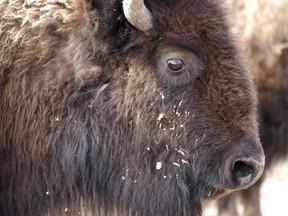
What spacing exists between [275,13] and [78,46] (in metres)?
2.80

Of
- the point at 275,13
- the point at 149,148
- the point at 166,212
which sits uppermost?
the point at 149,148

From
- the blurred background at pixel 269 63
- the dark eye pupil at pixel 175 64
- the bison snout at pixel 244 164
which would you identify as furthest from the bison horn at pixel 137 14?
the blurred background at pixel 269 63

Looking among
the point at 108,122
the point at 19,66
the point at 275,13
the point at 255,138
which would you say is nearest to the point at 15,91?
the point at 19,66

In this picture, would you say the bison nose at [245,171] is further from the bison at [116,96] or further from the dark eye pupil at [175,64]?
the dark eye pupil at [175,64]

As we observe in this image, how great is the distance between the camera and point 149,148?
3.98m

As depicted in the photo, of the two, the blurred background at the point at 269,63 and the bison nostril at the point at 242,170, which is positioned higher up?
the bison nostril at the point at 242,170

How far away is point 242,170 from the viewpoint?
385 centimetres

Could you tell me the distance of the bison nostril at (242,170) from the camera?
151 inches

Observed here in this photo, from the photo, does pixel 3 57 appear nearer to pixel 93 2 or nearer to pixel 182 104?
pixel 93 2

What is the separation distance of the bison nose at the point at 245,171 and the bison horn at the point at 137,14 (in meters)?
0.69

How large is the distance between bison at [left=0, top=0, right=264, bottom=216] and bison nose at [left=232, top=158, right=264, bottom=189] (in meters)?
0.11

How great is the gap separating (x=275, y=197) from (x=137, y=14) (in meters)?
4.73

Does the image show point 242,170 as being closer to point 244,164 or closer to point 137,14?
point 244,164

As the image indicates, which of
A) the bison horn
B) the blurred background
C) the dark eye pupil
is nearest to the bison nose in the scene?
the dark eye pupil
